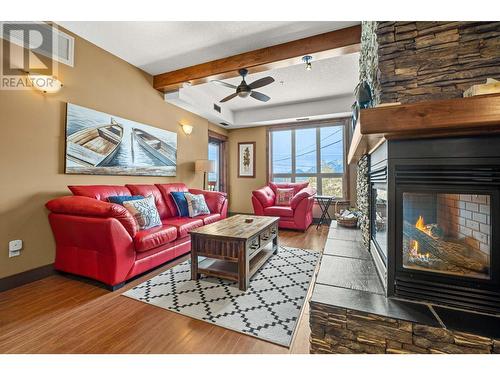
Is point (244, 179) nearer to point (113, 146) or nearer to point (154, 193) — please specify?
point (154, 193)

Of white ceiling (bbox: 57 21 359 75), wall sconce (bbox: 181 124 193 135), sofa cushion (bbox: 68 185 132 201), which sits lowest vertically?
sofa cushion (bbox: 68 185 132 201)

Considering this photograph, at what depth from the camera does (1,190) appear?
204cm

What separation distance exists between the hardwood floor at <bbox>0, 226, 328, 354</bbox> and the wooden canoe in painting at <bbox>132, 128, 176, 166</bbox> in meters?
2.21

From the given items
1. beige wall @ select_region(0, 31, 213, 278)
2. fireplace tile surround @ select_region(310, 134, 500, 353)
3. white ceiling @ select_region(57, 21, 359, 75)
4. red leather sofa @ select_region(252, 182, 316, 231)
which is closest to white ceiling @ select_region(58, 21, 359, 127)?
white ceiling @ select_region(57, 21, 359, 75)

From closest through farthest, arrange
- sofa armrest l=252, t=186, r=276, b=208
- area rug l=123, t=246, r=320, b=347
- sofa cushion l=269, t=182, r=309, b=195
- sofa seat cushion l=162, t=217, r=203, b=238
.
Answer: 1. area rug l=123, t=246, r=320, b=347
2. sofa seat cushion l=162, t=217, r=203, b=238
3. sofa armrest l=252, t=186, r=276, b=208
4. sofa cushion l=269, t=182, r=309, b=195

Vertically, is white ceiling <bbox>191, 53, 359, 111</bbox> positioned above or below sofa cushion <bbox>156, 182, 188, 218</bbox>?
above

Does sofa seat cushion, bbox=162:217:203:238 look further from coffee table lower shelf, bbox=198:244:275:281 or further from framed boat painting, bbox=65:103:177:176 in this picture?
framed boat painting, bbox=65:103:177:176

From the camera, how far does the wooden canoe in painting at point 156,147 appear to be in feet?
11.1

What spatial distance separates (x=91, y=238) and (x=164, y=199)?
1446mm

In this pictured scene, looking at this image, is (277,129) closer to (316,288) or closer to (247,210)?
(247,210)

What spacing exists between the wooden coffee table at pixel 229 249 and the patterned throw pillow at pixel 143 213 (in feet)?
2.05

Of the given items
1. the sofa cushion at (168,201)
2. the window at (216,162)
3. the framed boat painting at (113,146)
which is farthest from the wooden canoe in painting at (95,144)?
the window at (216,162)

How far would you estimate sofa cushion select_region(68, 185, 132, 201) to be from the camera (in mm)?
2388
